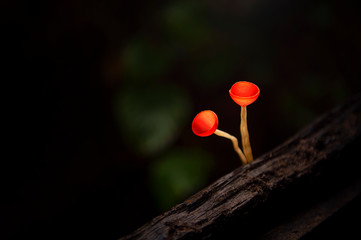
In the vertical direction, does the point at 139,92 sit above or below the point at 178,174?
above

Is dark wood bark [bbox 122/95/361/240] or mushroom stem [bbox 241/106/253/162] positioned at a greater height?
mushroom stem [bbox 241/106/253/162]

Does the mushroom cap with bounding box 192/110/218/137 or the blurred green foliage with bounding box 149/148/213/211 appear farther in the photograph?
the blurred green foliage with bounding box 149/148/213/211

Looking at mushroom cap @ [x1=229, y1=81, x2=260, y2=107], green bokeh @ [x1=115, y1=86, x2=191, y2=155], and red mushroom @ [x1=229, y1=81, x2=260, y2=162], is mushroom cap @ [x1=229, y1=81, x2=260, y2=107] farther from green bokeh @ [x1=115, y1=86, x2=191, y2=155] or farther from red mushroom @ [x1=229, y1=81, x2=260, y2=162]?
green bokeh @ [x1=115, y1=86, x2=191, y2=155]

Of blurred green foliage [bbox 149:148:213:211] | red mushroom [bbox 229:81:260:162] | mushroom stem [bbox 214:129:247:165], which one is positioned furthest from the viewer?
blurred green foliage [bbox 149:148:213:211]

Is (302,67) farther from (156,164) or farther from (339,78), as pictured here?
(156,164)

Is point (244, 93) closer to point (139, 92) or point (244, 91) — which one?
point (244, 91)

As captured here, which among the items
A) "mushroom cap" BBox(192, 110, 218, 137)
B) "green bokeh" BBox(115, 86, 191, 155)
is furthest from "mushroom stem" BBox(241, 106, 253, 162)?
"green bokeh" BBox(115, 86, 191, 155)

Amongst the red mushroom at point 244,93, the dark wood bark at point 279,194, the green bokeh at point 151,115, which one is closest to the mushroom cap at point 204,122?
the red mushroom at point 244,93

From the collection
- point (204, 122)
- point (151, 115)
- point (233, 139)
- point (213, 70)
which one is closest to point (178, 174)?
point (151, 115)
